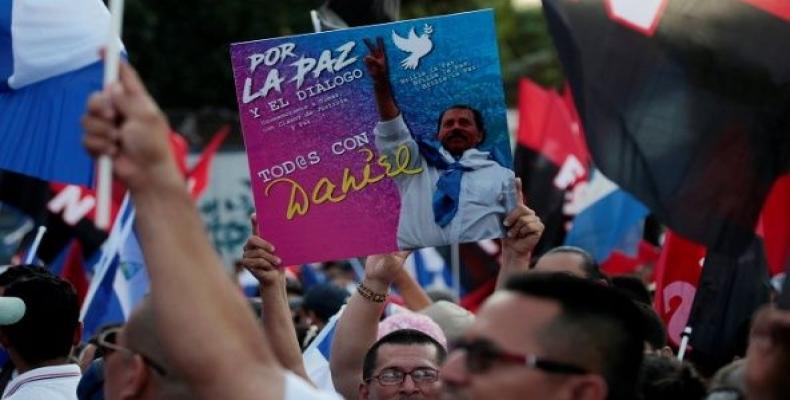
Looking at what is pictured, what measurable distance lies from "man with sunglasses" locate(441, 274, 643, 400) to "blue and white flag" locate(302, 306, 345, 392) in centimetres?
297

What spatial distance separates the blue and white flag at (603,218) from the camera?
31.4ft

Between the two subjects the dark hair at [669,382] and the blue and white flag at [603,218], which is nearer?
the dark hair at [669,382]

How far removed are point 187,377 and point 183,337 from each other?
0.09 meters

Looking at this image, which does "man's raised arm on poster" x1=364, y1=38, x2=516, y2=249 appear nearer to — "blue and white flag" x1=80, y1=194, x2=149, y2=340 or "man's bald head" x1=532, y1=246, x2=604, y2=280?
"man's bald head" x1=532, y1=246, x2=604, y2=280

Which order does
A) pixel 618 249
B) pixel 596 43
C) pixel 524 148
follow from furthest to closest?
pixel 524 148 < pixel 618 249 < pixel 596 43

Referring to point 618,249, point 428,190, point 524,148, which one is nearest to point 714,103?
point 428,190

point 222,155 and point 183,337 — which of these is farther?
point 222,155

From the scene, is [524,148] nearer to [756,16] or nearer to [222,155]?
[756,16]

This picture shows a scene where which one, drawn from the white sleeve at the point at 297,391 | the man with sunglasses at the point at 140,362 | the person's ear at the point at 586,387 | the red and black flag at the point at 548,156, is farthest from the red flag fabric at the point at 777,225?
the red and black flag at the point at 548,156

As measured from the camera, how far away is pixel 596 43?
5500mm

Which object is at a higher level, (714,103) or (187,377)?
(714,103)

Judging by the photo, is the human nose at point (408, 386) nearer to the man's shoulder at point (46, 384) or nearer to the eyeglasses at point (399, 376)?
the eyeglasses at point (399, 376)

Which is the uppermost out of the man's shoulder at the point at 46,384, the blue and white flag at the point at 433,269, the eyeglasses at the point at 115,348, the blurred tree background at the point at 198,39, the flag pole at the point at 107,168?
the blurred tree background at the point at 198,39

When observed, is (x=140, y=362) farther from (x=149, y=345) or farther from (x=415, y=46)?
(x=415, y=46)
